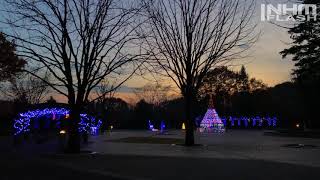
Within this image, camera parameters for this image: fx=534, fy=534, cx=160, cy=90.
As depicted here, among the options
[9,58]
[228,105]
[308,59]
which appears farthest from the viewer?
[228,105]

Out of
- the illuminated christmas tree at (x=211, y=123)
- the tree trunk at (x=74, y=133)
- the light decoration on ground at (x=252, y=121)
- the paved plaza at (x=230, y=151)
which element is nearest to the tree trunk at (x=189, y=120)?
the paved plaza at (x=230, y=151)

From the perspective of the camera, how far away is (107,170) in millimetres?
16797

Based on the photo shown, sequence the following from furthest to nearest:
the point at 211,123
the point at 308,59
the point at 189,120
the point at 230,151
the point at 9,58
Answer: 1. the point at 211,123
2. the point at 308,59
3. the point at 189,120
4. the point at 9,58
5. the point at 230,151

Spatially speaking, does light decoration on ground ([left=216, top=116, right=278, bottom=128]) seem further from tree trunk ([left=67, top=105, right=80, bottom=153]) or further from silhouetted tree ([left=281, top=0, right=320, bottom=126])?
tree trunk ([left=67, top=105, right=80, bottom=153])

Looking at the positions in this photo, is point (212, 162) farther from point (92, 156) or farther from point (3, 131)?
point (3, 131)

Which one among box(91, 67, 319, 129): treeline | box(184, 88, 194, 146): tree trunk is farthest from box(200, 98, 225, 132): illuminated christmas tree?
box(184, 88, 194, 146): tree trunk

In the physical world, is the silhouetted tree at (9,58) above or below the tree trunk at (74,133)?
above

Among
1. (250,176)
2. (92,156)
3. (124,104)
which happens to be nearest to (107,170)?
(250,176)

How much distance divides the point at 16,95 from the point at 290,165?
199 feet

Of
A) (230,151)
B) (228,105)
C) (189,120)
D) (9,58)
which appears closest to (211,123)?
(189,120)

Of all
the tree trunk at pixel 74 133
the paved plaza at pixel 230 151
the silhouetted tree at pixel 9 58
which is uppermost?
the silhouetted tree at pixel 9 58

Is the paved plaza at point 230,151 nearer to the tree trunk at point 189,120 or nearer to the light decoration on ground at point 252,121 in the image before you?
the tree trunk at point 189,120

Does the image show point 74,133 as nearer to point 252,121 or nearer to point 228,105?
point 252,121

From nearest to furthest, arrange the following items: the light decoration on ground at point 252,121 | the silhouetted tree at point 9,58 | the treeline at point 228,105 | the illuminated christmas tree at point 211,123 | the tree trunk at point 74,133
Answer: the tree trunk at point 74,133 → the silhouetted tree at point 9,58 → the illuminated christmas tree at point 211,123 → the light decoration on ground at point 252,121 → the treeline at point 228,105
